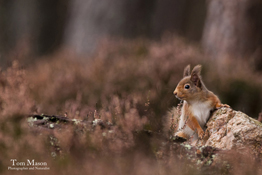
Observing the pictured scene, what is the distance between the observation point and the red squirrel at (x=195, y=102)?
4309 mm

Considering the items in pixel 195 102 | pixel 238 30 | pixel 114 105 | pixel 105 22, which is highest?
pixel 105 22

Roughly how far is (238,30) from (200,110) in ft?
15.7

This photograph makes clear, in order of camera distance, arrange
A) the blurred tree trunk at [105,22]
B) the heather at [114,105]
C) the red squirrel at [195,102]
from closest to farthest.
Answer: the heather at [114,105]
the red squirrel at [195,102]
the blurred tree trunk at [105,22]

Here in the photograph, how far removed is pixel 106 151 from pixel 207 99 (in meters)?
1.66

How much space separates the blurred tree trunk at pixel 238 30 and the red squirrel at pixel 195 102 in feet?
13.1

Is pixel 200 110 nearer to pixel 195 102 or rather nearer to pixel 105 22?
pixel 195 102

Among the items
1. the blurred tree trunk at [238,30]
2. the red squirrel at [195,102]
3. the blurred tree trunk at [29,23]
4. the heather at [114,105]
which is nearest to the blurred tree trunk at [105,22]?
the heather at [114,105]

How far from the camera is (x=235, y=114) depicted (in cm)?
426

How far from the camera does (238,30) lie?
28.2 feet

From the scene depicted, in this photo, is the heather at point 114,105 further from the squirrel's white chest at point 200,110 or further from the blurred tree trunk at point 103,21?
the blurred tree trunk at point 103,21

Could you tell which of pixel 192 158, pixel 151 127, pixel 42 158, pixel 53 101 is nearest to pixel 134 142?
pixel 192 158

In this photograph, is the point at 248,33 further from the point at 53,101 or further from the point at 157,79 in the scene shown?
the point at 53,101

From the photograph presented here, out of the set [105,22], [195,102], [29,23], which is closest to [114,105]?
[195,102]

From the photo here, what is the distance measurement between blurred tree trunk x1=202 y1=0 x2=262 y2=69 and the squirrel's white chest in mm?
3989
